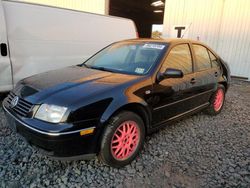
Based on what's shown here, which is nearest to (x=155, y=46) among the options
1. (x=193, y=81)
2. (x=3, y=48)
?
(x=193, y=81)

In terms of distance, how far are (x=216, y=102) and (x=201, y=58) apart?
1055 mm

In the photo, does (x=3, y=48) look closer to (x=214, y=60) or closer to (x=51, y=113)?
(x=51, y=113)

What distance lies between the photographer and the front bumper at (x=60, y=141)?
2117mm

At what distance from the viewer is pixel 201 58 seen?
387 cm

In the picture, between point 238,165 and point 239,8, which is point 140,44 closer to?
point 238,165

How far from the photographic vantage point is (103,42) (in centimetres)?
575

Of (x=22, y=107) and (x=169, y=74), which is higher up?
(x=169, y=74)

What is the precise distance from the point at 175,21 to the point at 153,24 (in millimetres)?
15814

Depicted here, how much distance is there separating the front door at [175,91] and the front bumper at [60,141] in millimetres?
1018

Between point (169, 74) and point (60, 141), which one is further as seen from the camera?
point (169, 74)

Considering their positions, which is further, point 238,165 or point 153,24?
point 153,24

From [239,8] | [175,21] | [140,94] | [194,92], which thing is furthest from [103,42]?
[239,8]

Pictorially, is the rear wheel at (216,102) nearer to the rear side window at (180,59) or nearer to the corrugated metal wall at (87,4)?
the rear side window at (180,59)

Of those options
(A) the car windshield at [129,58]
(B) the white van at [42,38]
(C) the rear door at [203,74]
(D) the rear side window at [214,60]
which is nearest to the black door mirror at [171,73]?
(A) the car windshield at [129,58]
